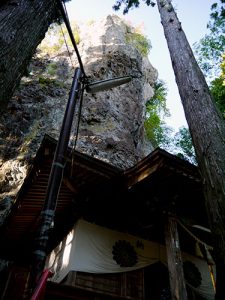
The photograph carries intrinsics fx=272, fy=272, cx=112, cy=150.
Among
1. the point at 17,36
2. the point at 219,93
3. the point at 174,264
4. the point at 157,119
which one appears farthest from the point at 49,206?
the point at 157,119

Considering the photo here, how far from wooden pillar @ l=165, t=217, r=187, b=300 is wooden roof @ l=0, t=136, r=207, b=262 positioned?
48cm

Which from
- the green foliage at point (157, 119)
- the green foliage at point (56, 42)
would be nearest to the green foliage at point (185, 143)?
the green foliage at point (157, 119)

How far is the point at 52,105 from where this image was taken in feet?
67.9

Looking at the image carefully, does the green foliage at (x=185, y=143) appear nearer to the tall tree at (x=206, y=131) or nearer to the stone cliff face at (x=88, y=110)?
the stone cliff face at (x=88, y=110)

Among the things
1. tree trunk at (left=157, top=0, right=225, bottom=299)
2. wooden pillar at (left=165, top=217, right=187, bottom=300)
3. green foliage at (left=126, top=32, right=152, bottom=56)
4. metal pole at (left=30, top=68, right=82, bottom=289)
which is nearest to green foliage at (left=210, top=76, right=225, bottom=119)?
tree trunk at (left=157, top=0, right=225, bottom=299)

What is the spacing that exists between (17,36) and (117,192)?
4.24m

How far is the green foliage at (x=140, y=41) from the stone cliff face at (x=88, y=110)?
799 mm

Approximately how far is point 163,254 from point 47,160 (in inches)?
175

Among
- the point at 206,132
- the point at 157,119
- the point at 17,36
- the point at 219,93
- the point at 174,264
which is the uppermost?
the point at 157,119

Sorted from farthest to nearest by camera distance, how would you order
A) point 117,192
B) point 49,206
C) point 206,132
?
point 117,192, point 206,132, point 49,206

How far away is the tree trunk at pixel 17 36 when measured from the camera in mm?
3039

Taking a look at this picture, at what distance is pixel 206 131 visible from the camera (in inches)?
154

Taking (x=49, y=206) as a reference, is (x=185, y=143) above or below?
above

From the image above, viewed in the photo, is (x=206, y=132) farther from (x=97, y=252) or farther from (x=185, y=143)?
(x=185, y=143)
